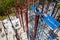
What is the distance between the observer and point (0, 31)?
411 cm

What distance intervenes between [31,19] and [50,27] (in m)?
0.75

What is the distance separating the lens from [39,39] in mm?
3617

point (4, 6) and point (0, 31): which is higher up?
point (4, 6)

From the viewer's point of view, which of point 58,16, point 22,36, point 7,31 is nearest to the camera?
point 22,36

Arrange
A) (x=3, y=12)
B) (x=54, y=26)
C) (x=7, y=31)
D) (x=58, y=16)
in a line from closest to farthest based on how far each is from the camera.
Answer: (x=54, y=26) < (x=7, y=31) < (x=58, y=16) < (x=3, y=12)

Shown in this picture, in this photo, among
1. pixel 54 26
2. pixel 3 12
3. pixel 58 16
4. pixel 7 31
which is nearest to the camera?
pixel 54 26

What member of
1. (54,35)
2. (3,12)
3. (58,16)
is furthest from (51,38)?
(3,12)

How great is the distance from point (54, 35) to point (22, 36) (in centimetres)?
76

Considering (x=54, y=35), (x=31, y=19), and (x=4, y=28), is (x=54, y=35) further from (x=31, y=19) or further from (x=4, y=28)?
(x=4, y=28)

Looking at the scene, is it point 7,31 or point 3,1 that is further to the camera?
point 3,1

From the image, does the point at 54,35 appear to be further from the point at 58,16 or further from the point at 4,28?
the point at 4,28

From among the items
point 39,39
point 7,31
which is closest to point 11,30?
point 7,31

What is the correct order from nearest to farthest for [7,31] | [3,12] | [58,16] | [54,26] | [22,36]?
[54,26], [22,36], [7,31], [58,16], [3,12]

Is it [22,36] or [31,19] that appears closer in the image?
[22,36]
